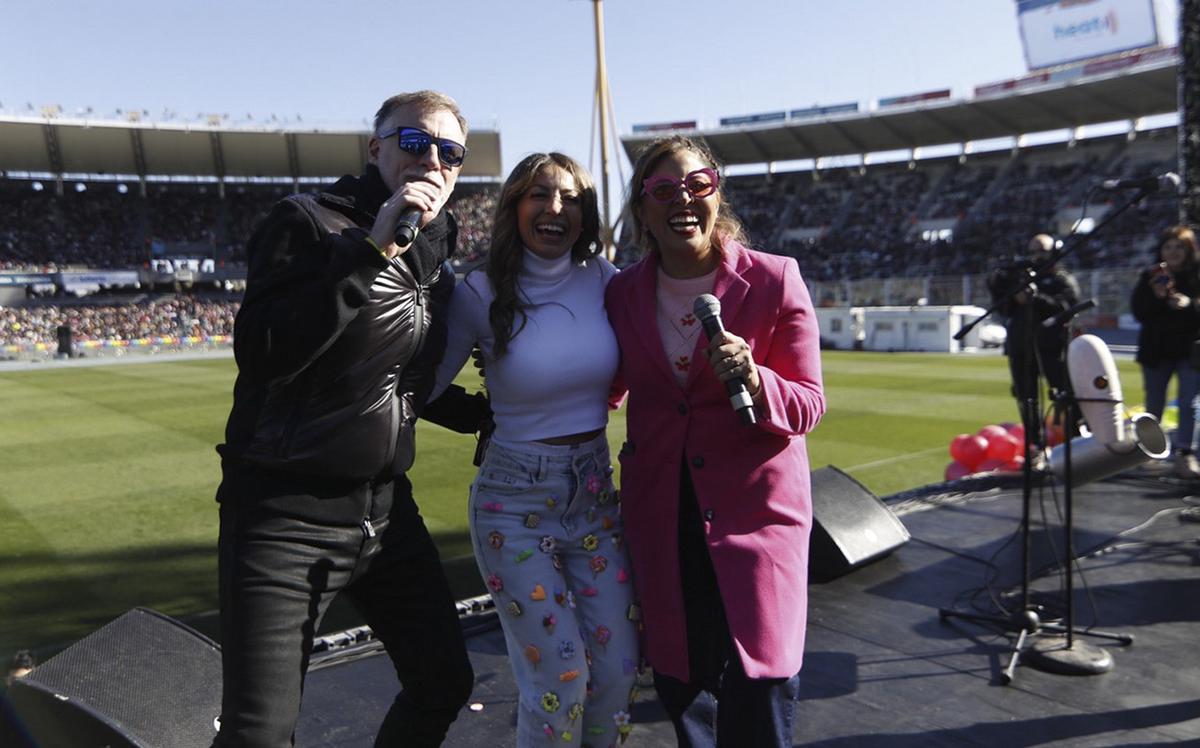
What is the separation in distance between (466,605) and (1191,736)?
3.23m

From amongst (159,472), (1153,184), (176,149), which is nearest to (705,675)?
(1153,184)

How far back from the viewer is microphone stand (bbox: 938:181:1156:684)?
12.3 ft

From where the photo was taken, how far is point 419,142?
220cm

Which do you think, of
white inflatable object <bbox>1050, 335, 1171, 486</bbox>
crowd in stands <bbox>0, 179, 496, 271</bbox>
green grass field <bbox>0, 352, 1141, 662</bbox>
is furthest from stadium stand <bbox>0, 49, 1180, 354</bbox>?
white inflatable object <bbox>1050, 335, 1171, 486</bbox>

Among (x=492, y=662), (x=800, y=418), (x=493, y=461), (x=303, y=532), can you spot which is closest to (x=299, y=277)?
(x=303, y=532)

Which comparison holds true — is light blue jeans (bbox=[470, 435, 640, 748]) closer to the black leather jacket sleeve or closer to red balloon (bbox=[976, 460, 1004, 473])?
the black leather jacket sleeve

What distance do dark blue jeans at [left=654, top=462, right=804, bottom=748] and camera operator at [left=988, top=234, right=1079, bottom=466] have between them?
2.23m

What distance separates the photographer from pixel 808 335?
7.84ft

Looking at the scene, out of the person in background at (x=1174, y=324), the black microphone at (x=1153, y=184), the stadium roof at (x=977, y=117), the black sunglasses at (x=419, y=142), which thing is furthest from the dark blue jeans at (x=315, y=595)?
the stadium roof at (x=977, y=117)

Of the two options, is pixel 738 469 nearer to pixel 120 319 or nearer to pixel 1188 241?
pixel 1188 241

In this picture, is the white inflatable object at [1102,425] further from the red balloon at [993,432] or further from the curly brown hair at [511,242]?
the curly brown hair at [511,242]

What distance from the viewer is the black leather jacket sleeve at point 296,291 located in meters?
1.93

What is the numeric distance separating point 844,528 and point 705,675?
9.06 feet

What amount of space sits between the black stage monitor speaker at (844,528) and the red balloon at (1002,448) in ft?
11.0
